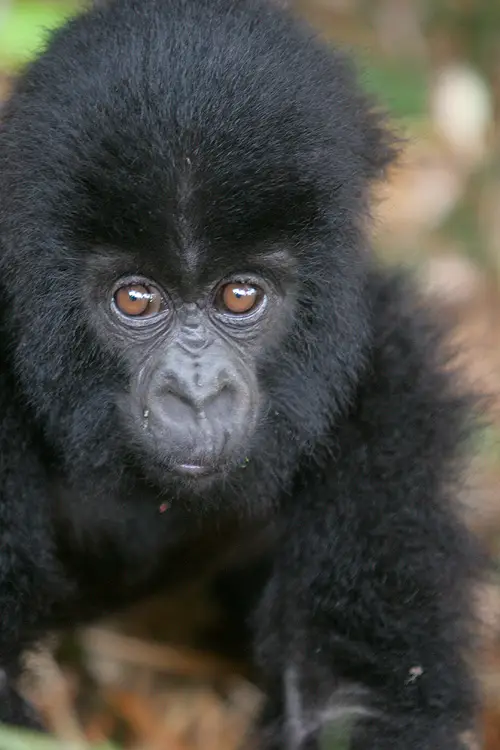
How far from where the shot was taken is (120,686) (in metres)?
5.82

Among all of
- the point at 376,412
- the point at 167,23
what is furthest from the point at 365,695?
the point at 167,23

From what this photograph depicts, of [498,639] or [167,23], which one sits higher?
[167,23]

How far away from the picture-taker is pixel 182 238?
4324 mm

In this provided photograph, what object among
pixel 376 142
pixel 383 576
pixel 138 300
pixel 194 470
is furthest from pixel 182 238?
pixel 383 576

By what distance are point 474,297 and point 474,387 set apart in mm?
2440

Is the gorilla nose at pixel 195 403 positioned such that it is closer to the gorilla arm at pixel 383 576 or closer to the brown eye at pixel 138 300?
the brown eye at pixel 138 300

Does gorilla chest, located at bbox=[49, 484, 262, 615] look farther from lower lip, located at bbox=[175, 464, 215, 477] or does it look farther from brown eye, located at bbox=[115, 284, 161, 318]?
brown eye, located at bbox=[115, 284, 161, 318]

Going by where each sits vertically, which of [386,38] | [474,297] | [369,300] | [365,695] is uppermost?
[386,38]

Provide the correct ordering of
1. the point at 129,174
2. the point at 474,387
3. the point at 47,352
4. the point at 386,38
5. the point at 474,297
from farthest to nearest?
the point at 386,38
the point at 474,297
the point at 474,387
the point at 47,352
the point at 129,174

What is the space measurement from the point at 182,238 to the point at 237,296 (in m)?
0.31

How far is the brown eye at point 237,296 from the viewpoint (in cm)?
452

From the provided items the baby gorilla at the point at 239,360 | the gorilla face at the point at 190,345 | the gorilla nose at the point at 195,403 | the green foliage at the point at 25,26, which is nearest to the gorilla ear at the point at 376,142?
the baby gorilla at the point at 239,360

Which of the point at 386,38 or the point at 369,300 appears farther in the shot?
the point at 386,38

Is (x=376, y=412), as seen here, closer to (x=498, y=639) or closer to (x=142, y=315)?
(x=142, y=315)
